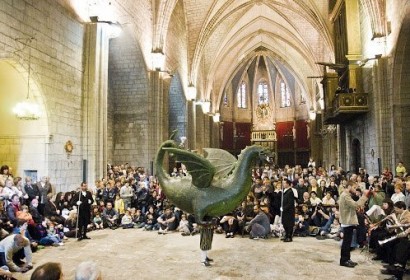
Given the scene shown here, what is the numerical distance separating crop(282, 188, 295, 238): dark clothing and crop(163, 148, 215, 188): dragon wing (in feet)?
9.55

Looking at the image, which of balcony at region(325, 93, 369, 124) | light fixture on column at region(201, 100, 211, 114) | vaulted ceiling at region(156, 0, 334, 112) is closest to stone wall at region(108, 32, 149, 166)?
vaulted ceiling at region(156, 0, 334, 112)

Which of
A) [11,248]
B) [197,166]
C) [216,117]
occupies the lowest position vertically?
[11,248]

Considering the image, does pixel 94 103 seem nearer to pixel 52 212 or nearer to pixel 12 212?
Answer: pixel 52 212

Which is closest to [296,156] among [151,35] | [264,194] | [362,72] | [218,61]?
[218,61]

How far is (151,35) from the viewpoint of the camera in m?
16.0

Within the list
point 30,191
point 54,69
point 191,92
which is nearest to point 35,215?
point 30,191

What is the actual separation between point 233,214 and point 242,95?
95.9 feet

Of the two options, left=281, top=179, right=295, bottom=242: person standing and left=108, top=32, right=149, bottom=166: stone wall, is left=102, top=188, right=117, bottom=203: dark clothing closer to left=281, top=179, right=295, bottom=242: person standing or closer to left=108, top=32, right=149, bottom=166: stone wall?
left=108, top=32, right=149, bottom=166: stone wall

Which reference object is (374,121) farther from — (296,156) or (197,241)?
(296,156)

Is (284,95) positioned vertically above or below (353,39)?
above

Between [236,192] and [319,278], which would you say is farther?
[236,192]

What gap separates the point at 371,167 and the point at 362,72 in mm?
4011

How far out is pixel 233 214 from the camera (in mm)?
9617

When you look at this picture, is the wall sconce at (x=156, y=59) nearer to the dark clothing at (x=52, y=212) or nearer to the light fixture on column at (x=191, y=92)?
the light fixture on column at (x=191, y=92)
